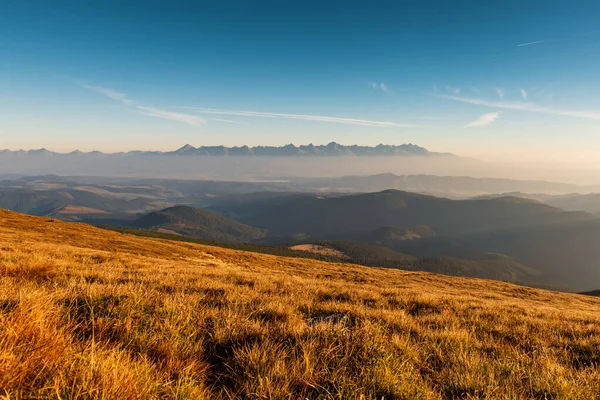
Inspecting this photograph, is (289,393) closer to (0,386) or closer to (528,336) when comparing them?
(0,386)

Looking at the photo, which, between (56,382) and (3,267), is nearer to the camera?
(56,382)

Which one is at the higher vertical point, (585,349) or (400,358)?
(400,358)

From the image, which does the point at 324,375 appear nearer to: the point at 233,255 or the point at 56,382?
the point at 56,382

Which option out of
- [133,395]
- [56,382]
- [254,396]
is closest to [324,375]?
[254,396]

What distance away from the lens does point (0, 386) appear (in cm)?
219

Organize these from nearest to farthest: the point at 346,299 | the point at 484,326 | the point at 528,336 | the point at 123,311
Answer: the point at 123,311 < the point at 528,336 < the point at 484,326 < the point at 346,299

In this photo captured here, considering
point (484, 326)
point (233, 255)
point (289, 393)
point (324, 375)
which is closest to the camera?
point (289, 393)

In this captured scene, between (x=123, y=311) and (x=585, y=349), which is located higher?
(x=123, y=311)

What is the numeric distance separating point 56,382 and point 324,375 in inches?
101

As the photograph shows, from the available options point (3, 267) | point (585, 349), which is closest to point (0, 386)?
point (3, 267)

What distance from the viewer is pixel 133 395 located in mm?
2465

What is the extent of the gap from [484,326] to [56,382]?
8.41m

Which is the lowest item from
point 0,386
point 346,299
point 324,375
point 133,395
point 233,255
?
point 233,255

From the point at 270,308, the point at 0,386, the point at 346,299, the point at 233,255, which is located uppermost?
the point at 0,386
